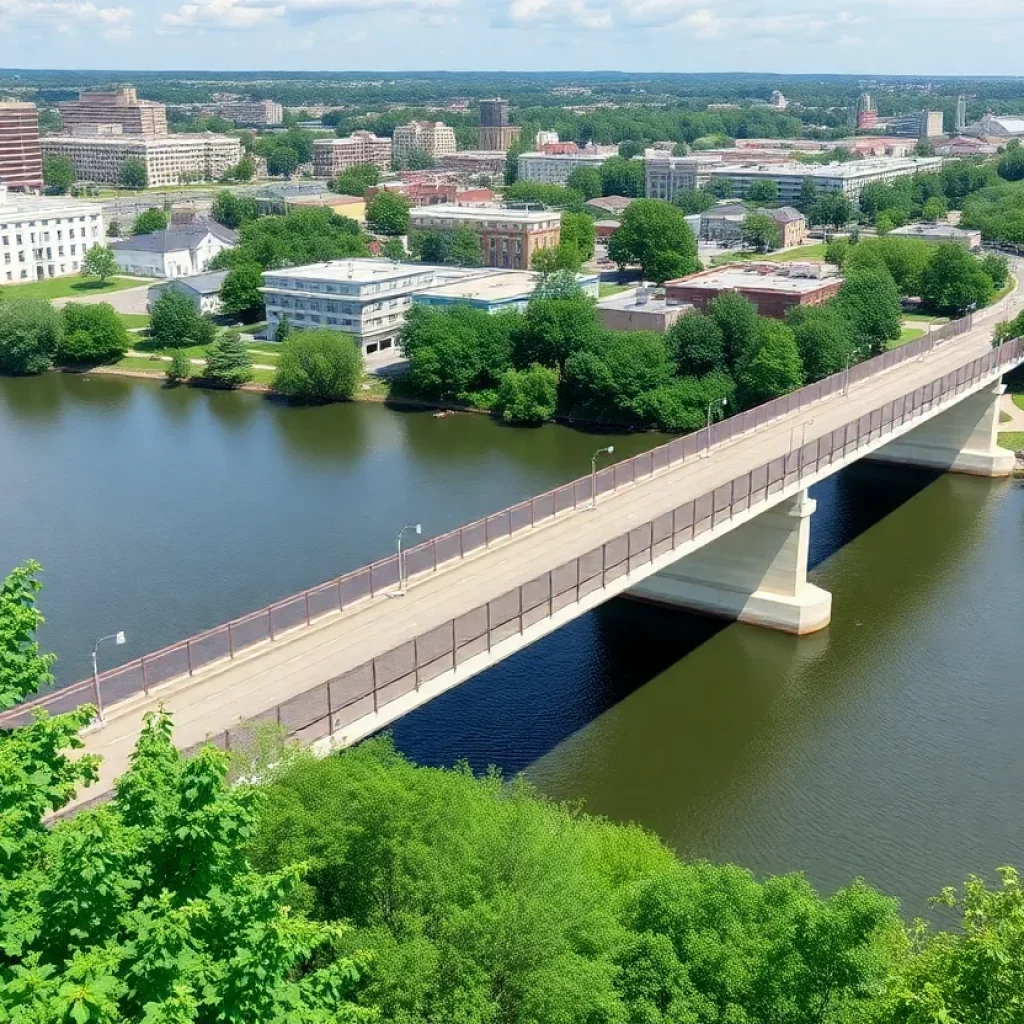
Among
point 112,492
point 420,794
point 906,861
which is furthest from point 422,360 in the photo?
point 420,794

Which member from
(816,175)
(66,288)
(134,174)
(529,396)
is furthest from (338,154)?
(529,396)

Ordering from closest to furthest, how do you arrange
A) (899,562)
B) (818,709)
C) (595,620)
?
(818,709)
(595,620)
(899,562)

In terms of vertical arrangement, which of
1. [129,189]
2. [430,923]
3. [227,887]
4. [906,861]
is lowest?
[906,861]

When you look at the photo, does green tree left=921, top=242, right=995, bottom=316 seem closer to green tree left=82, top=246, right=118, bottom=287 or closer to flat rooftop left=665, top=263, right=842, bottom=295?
flat rooftop left=665, top=263, right=842, bottom=295

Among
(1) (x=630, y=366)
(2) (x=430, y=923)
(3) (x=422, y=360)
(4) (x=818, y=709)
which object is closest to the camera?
(2) (x=430, y=923)

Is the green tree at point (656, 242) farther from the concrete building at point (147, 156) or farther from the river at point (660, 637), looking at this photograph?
the concrete building at point (147, 156)

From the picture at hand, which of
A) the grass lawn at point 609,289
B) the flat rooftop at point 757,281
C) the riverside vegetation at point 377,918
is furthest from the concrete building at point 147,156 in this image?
the riverside vegetation at point 377,918

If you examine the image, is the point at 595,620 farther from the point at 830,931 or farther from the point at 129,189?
the point at 129,189
